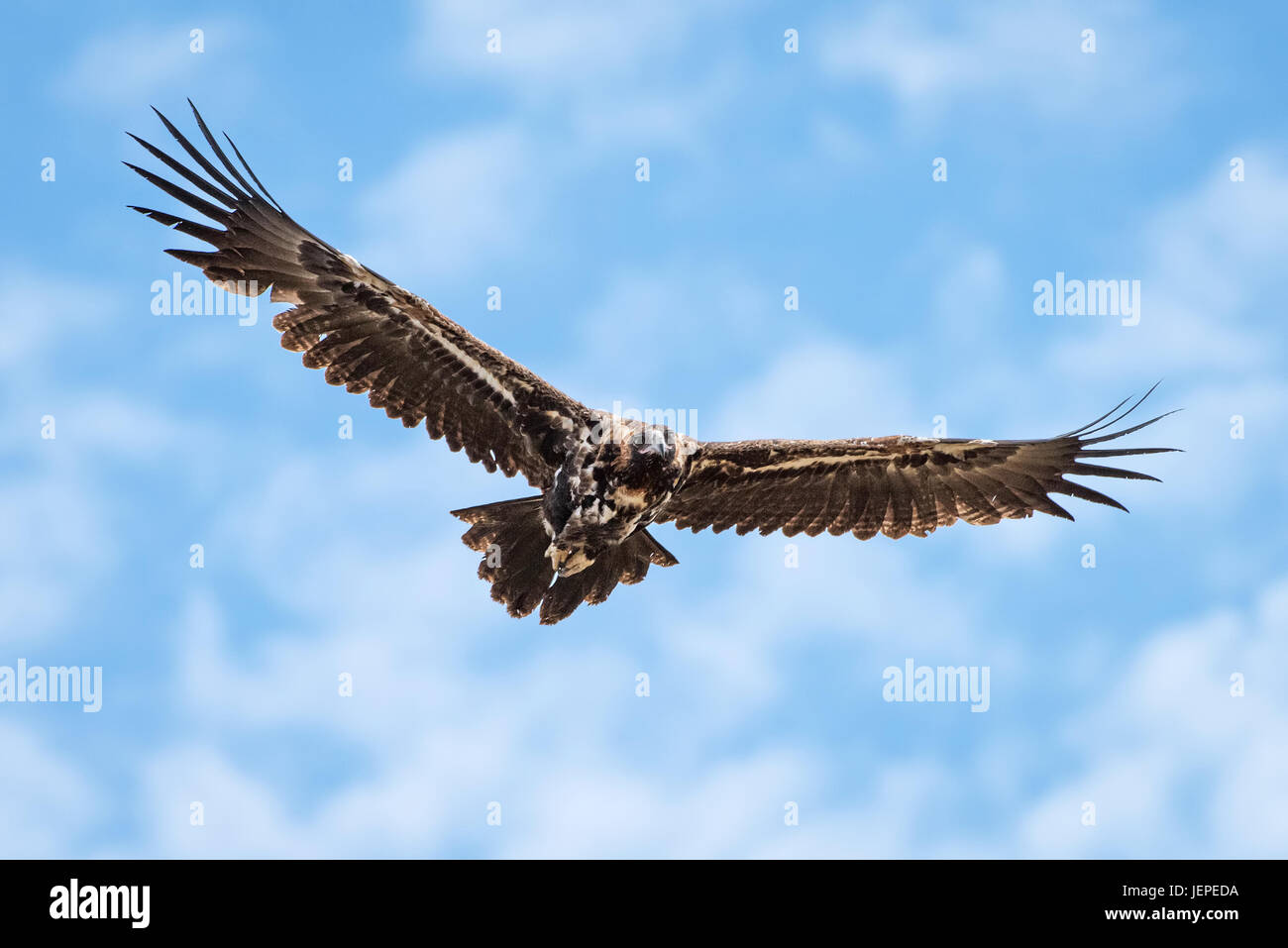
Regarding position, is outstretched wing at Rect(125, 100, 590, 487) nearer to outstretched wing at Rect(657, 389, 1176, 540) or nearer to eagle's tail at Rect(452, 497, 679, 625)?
eagle's tail at Rect(452, 497, 679, 625)

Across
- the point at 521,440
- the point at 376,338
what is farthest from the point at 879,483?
the point at 376,338

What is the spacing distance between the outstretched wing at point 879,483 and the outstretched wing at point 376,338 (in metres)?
1.54

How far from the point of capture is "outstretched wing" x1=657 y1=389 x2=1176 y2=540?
49.5ft

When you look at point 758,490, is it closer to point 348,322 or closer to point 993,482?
point 993,482

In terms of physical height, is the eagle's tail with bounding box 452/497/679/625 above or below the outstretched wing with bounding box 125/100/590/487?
below

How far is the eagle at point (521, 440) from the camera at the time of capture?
14.2m

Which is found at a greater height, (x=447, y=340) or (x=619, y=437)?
(x=447, y=340)

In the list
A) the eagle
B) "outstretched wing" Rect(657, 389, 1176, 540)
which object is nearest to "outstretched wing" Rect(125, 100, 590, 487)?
the eagle

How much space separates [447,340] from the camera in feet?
47.6

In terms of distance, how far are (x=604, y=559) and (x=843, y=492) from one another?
7.98 ft

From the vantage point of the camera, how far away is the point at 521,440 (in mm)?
14742

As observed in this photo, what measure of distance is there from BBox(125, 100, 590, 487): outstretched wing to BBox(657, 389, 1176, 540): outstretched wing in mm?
1543
